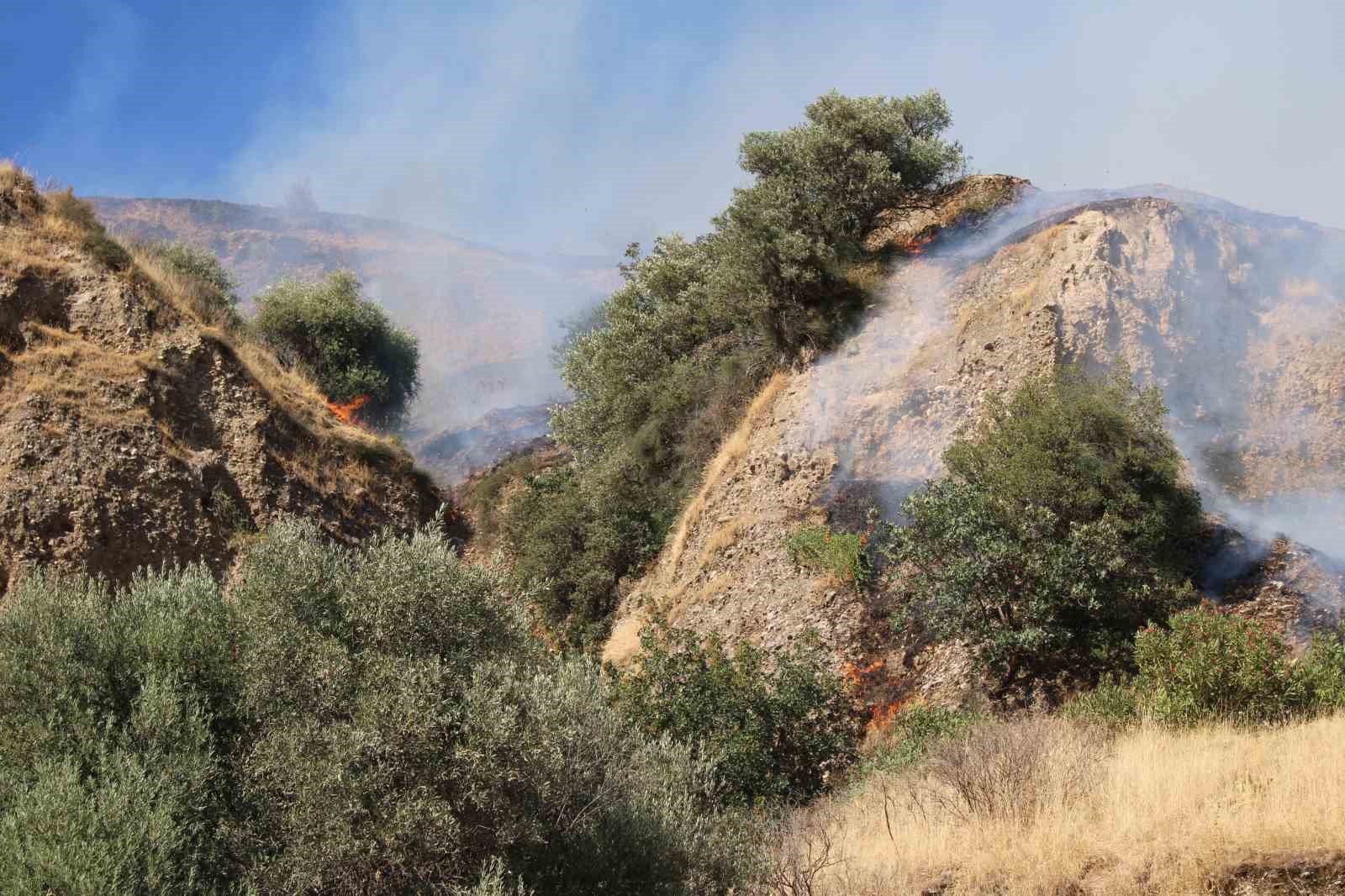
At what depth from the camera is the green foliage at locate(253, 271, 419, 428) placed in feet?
105

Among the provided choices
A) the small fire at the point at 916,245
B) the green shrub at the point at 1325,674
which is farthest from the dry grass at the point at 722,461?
the green shrub at the point at 1325,674

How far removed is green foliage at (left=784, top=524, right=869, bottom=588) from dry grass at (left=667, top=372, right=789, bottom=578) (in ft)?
11.1

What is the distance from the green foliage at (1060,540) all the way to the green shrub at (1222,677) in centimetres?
145

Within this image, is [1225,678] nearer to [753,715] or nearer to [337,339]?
[753,715]

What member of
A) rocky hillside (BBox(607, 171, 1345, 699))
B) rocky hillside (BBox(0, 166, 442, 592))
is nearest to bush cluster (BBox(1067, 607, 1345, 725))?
rocky hillside (BBox(607, 171, 1345, 699))

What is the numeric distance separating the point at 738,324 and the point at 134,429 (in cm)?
1270

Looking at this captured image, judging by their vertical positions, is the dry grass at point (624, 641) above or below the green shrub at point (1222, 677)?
above

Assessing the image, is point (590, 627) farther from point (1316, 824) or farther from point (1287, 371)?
point (1316, 824)

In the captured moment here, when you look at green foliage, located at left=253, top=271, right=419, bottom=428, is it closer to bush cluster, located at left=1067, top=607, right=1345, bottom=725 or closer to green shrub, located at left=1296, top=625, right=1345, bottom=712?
bush cluster, located at left=1067, top=607, right=1345, bottom=725

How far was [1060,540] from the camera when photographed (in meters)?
12.7

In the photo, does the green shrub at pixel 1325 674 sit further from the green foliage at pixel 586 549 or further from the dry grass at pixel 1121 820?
the green foliage at pixel 586 549

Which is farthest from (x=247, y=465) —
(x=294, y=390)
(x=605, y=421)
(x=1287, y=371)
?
(x=1287, y=371)

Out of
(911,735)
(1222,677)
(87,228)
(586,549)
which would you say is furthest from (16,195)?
(1222,677)

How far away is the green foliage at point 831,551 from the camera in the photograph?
15.6 metres
